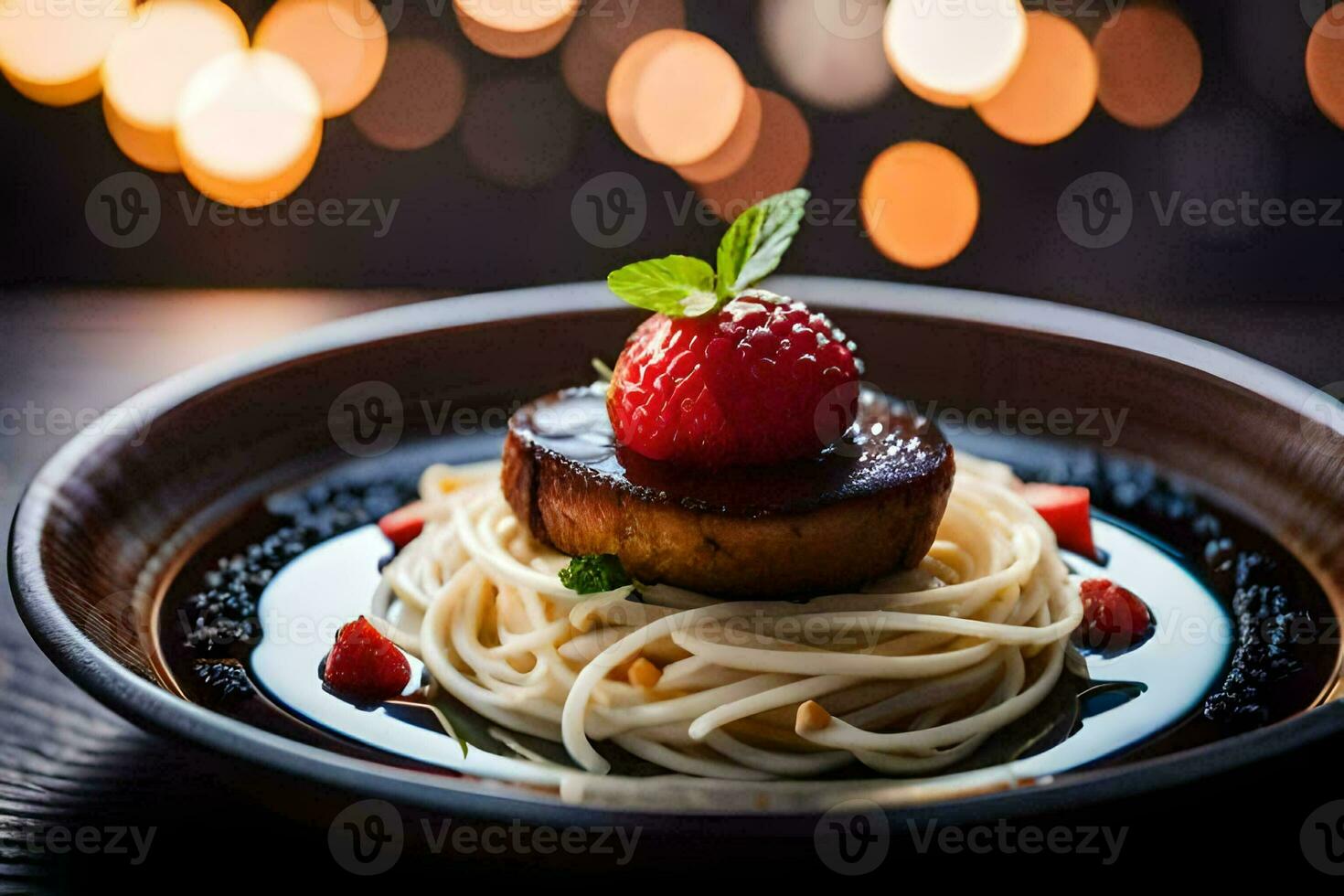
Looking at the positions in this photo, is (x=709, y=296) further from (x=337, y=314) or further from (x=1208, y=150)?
(x=1208, y=150)

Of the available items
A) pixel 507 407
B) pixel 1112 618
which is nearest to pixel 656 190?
pixel 507 407

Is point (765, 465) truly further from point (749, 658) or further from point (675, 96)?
point (675, 96)

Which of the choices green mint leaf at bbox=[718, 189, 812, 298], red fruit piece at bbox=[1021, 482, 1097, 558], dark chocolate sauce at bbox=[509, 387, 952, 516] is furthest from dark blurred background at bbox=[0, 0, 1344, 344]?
dark chocolate sauce at bbox=[509, 387, 952, 516]

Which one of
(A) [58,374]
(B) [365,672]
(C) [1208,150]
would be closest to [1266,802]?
(B) [365,672]

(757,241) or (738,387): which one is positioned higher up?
(757,241)

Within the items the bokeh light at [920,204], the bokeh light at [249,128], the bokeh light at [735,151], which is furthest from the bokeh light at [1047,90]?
the bokeh light at [249,128]

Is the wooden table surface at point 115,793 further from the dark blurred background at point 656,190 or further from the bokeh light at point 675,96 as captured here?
the bokeh light at point 675,96
